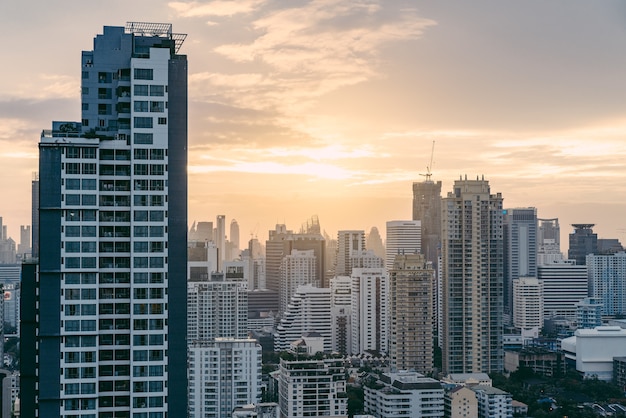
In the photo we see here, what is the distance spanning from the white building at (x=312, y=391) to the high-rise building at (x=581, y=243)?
25402mm

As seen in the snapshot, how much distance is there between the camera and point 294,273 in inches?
1411

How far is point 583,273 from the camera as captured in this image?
1362 inches

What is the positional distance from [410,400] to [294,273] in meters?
20.1

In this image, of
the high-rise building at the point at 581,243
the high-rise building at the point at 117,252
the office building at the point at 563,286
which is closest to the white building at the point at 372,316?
the office building at the point at 563,286

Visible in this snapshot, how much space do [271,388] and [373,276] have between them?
8.65 metres

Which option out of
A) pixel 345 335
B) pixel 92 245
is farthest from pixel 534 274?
pixel 92 245

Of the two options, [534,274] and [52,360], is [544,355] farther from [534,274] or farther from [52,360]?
[52,360]

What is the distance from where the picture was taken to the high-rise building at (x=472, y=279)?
69.7 ft

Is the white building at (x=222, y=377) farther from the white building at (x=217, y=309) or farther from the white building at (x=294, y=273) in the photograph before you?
the white building at (x=294, y=273)

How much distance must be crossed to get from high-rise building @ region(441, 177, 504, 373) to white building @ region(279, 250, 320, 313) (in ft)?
45.8

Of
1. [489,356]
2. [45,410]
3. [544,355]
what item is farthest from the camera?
[544,355]

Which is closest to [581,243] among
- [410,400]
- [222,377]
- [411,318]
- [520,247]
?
[520,247]

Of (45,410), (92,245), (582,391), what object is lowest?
(582,391)

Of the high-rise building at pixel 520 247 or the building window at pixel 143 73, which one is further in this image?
the high-rise building at pixel 520 247
